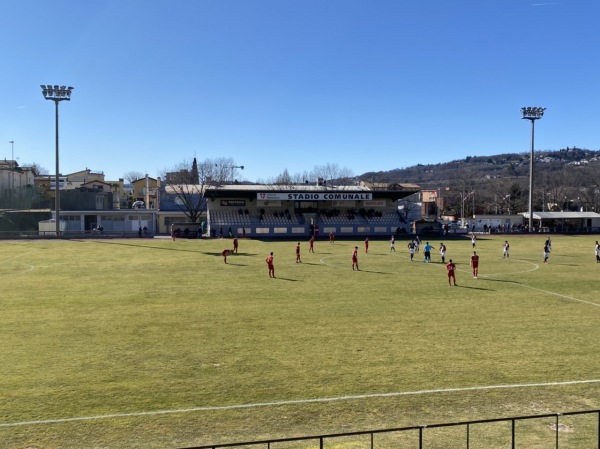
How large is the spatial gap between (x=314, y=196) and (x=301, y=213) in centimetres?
307

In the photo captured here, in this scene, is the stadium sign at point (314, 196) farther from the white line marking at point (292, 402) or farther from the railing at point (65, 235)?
the white line marking at point (292, 402)

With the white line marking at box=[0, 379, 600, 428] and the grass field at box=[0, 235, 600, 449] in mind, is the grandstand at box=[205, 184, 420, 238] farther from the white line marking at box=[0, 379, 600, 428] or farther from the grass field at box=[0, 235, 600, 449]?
the white line marking at box=[0, 379, 600, 428]

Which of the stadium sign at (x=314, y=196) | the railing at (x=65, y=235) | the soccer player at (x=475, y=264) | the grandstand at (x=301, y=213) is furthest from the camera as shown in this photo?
the stadium sign at (x=314, y=196)

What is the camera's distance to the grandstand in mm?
64438

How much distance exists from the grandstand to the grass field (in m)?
33.6

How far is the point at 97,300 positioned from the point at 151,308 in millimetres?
3322

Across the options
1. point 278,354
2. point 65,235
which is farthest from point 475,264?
point 65,235

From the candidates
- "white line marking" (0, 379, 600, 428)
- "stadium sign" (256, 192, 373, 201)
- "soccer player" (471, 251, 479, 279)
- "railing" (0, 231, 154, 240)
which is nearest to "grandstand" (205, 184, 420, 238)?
"stadium sign" (256, 192, 373, 201)

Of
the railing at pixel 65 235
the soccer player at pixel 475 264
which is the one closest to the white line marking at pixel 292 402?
the soccer player at pixel 475 264

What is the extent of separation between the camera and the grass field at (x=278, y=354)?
10930 mm

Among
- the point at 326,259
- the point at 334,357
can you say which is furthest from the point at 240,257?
the point at 334,357

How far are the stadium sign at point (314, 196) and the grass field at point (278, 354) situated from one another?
36.1m

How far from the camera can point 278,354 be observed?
15.2 m

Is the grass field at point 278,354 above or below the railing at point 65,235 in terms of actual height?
below
